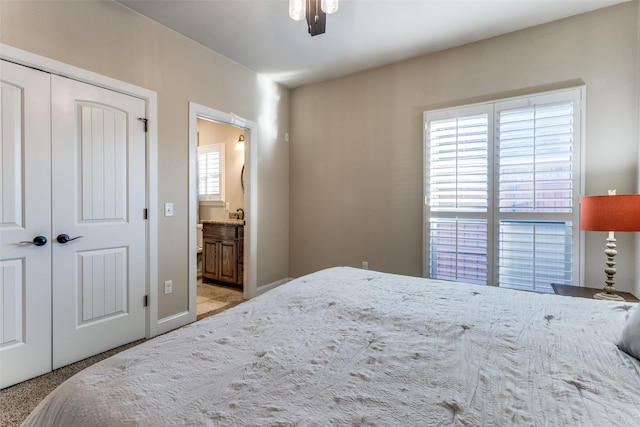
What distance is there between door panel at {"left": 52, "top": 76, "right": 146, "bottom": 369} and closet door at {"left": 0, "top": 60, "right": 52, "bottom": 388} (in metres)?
0.06

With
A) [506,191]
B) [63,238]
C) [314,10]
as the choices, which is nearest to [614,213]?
[506,191]

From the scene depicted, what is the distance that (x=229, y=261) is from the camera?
4125mm

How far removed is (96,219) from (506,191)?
11.4 feet

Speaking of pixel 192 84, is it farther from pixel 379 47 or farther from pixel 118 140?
pixel 379 47

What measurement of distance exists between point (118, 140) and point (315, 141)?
2.26 metres

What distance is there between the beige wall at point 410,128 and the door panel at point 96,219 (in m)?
2.06

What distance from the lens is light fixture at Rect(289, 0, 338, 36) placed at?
1.62 meters

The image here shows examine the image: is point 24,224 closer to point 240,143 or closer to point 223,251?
point 223,251

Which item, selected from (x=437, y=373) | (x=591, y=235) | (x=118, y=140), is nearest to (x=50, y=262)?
(x=118, y=140)

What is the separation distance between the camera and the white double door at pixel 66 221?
6.33ft

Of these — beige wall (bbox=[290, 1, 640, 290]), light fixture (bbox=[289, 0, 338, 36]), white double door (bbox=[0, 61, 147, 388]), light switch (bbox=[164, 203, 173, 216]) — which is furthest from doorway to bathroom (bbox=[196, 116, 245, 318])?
light fixture (bbox=[289, 0, 338, 36])

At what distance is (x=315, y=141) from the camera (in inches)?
158

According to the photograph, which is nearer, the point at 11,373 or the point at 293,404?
the point at 293,404

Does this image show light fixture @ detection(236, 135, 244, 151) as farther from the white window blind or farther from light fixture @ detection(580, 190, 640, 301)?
light fixture @ detection(580, 190, 640, 301)
